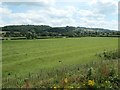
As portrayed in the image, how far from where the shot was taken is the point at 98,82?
11.4m

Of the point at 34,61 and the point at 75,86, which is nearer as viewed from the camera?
the point at 75,86

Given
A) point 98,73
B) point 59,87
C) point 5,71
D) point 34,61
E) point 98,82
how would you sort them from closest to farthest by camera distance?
1. point 59,87
2. point 98,82
3. point 98,73
4. point 5,71
5. point 34,61

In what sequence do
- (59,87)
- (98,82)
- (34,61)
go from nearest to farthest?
(59,87)
(98,82)
(34,61)

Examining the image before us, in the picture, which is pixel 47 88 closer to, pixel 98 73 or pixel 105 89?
pixel 105 89

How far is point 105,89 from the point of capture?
10672mm

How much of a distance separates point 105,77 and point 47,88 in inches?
111

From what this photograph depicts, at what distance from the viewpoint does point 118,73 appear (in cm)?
1284

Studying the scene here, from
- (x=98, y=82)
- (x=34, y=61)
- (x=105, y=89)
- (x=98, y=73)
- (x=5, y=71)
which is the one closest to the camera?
(x=105, y=89)

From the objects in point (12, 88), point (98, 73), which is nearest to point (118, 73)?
point (98, 73)

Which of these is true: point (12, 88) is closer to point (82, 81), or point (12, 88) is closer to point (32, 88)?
point (32, 88)

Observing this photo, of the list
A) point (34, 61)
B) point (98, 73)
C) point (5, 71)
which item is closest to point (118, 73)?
point (98, 73)

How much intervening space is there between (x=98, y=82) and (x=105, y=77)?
73cm

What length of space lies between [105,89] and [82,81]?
1087 millimetres

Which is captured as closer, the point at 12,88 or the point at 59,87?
the point at 59,87
